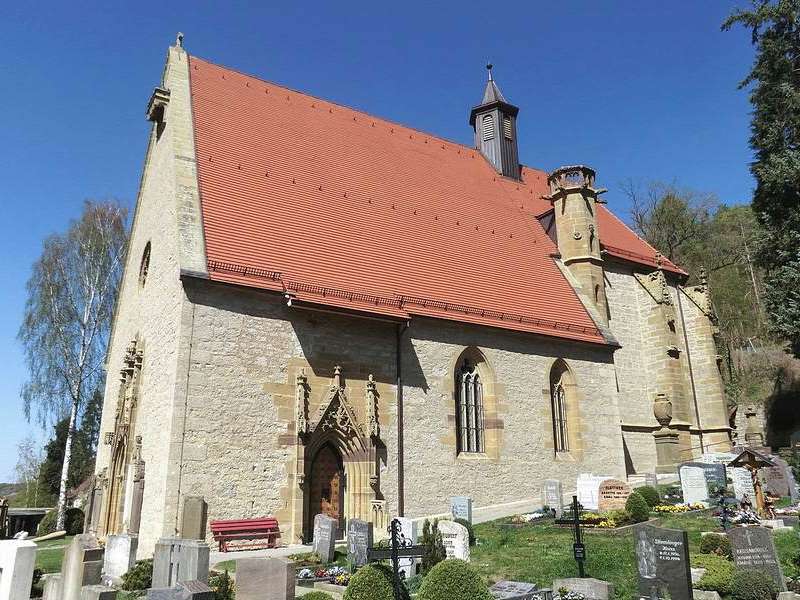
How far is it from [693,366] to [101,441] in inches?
742

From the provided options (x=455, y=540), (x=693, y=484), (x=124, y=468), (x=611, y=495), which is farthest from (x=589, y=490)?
(x=124, y=468)

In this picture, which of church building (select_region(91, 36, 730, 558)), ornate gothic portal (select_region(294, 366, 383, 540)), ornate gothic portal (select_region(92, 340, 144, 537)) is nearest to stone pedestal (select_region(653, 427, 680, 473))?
church building (select_region(91, 36, 730, 558))

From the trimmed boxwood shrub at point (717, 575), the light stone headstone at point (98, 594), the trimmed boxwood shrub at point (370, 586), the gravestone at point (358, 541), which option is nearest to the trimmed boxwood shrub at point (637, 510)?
the trimmed boxwood shrub at point (717, 575)

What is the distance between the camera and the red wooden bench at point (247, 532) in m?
11.2

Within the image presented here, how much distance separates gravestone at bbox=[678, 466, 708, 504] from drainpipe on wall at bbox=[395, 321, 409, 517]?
6270 millimetres

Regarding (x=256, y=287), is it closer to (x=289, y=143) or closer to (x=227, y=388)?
(x=227, y=388)

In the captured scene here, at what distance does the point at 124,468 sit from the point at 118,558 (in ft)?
14.5

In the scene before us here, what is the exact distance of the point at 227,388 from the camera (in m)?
12.2

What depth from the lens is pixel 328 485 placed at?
13.2 metres

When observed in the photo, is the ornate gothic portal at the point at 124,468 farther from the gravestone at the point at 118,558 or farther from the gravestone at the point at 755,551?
the gravestone at the point at 755,551

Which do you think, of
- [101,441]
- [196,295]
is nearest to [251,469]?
[196,295]

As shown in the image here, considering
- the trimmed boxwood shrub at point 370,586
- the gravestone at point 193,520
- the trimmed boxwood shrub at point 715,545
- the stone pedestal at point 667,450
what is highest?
the stone pedestal at point 667,450

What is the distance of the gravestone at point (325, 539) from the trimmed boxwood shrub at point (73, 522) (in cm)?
1525

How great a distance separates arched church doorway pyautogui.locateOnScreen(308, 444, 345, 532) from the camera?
12.9 metres
